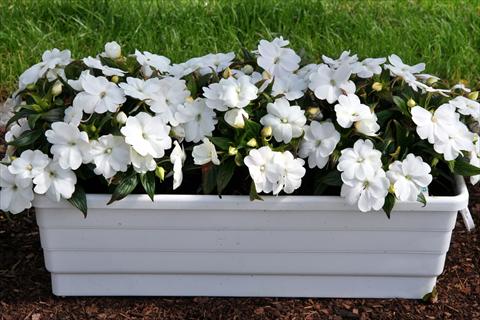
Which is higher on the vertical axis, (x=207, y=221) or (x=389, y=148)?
(x=389, y=148)

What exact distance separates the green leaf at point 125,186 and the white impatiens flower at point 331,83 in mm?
564

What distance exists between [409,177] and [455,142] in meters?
0.18

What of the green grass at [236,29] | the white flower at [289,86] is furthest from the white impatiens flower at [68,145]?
the green grass at [236,29]

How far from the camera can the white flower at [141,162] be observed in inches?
91.7

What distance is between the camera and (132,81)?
2.46 m

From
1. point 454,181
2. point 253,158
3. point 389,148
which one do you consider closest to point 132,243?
point 253,158

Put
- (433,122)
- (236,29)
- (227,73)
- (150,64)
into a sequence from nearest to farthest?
(433,122) < (227,73) < (150,64) < (236,29)

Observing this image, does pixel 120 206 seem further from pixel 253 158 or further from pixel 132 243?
pixel 253 158

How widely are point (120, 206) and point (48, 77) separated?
492mm

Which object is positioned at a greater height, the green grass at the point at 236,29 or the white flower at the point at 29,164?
the white flower at the point at 29,164

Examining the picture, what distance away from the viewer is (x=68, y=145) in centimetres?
233

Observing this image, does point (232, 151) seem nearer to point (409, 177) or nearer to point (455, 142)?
point (409, 177)

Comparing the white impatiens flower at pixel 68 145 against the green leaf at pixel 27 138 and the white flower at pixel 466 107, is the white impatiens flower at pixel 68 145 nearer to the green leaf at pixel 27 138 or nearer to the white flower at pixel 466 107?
the green leaf at pixel 27 138

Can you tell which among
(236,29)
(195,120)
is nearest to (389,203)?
(195,120)
